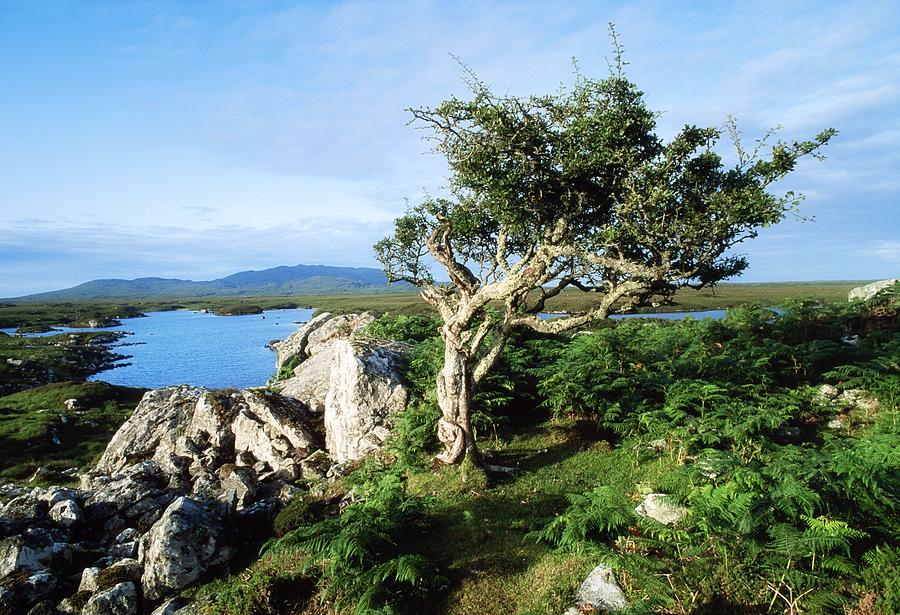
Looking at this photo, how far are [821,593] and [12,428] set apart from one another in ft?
155

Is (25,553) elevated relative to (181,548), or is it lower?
lower

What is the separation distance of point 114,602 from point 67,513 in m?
6.35

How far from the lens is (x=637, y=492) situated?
1261 centimetres

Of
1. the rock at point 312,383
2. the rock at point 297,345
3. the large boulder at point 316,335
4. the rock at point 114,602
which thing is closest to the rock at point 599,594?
the rock at point 114,602

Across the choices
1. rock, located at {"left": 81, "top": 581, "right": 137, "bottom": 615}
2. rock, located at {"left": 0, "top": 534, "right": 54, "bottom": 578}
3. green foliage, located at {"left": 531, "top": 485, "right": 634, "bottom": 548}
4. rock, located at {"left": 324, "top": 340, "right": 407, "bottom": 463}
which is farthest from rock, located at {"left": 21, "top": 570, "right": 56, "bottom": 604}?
green foliage, located at {"left": 531, "top": 485, "right": 634, "bottom": 548}

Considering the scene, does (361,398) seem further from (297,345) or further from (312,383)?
(297,345)

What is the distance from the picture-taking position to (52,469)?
29016 mm

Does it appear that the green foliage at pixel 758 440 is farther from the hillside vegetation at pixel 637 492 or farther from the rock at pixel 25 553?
A: the rock at pixel 25 553

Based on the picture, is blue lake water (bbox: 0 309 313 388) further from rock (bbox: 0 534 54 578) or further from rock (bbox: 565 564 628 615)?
rock (bbox: 565 564 628 615)

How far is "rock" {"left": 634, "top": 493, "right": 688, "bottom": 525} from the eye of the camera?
400 inches

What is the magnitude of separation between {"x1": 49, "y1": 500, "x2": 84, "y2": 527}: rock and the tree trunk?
12.1 metres

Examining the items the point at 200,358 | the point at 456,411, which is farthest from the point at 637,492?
the point at 200,358

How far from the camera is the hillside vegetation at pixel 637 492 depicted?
8125 millimetres

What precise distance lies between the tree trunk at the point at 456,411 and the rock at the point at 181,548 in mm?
6682
